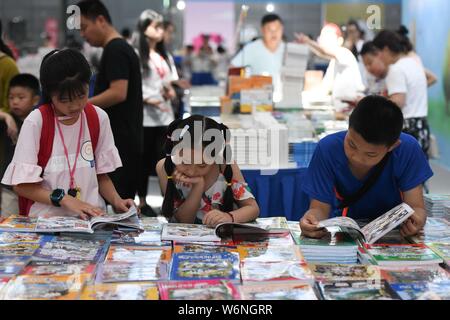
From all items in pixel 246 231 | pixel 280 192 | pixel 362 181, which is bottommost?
pixel 280 192

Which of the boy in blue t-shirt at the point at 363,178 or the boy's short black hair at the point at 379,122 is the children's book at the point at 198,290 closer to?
the boy in blue t-shirt at the point at 363,178

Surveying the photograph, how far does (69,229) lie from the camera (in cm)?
226

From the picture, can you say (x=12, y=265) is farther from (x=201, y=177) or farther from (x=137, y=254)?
(x=201, y=177)

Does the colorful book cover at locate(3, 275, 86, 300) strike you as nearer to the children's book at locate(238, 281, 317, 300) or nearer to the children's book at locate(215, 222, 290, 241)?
the children's book at locate(238, 281, 317, 300)

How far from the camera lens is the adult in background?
12.9ft

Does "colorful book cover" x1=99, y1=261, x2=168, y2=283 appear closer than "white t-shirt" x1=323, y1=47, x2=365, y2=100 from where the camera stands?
Yes

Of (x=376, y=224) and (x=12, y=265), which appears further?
(x=376, y=224)

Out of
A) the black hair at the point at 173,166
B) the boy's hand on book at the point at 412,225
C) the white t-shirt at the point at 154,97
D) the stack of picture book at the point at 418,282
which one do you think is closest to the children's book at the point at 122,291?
the stack of picture book at the point at 418,282

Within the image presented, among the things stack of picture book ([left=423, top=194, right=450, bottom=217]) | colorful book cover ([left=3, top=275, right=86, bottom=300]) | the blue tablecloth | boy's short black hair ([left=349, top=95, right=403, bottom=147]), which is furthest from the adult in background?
colorful book cover ([left=3, top=275, right=86, bottom=300])

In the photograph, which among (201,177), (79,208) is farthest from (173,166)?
(79,208)

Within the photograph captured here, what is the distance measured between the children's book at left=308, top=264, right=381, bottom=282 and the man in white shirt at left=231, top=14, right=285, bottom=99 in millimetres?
4600

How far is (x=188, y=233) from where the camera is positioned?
228 centimetres

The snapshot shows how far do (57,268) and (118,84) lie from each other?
2.17m
